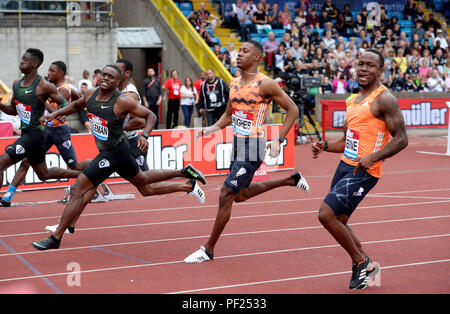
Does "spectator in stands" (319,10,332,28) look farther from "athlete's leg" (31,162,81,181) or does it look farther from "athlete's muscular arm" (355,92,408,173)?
"athlete's muscular arm" (355,92,408,173)

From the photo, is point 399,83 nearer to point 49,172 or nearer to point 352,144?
point 49,172

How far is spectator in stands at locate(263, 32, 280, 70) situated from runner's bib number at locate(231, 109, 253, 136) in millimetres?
16647

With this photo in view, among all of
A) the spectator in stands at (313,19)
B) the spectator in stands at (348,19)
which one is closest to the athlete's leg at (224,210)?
the spectator in stands at (313,19)

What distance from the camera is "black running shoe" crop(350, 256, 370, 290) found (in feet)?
19.7

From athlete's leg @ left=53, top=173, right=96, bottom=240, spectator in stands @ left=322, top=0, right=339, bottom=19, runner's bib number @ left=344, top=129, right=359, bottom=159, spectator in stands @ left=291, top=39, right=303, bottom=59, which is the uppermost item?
spectator in stands @ left=322, top=0, right=339, bottom=19

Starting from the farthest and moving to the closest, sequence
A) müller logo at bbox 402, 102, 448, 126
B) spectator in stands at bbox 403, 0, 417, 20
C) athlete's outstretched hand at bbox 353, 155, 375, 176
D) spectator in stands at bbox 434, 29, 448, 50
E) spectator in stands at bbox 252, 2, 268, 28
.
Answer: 1. spectator in stands at bbox 403, 0, 417, 20
2. spectator in stands at bbox 434, 29, 448, 50
3. spectator in stands at bbox 252, 2, 268, 28
4. müller logo at bbox 402, 102, 448, 126
5. athlete's outstretched hand at bbox 353, 155, 375, 176

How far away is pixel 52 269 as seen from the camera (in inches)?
267

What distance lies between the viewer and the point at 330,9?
28125 mm

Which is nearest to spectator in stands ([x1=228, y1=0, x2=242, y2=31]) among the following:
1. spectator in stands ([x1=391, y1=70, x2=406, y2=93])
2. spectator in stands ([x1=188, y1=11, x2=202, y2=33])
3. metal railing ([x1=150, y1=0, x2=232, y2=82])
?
spectator in stands ([x1=188, y1=11, x2=202, y2=33])

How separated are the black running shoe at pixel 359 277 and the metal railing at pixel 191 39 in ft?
51.2

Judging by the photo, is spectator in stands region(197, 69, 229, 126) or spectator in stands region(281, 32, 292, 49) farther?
spectator in stands region(281, 32, 292, 49)

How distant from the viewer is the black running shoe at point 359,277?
6.00 meters

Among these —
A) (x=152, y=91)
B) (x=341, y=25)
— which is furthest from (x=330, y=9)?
(x=152, y=91)
